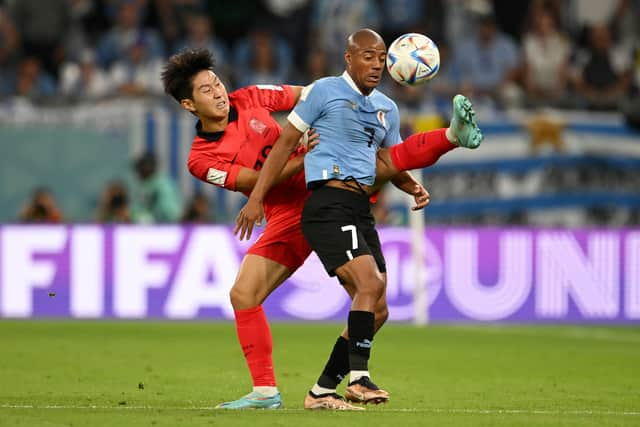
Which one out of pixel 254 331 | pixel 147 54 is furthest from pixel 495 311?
pixel 254 331

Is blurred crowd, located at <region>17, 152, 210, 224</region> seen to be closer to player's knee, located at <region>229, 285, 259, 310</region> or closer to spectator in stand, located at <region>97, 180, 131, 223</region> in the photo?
spectator in stand, located at <region>97, 180, 131, 223</region>

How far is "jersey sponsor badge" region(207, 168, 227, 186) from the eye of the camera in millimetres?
7855

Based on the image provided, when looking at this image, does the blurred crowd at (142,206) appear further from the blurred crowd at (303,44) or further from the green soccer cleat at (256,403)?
the green soccer cleat at (256,403)

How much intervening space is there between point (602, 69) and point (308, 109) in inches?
468

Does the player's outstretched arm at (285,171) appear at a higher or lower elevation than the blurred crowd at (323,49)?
lower

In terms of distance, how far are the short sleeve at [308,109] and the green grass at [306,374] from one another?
5.35 ft

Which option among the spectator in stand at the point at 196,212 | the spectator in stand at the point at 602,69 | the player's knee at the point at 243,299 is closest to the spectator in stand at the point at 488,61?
the spectator in stand at the point at 602,69

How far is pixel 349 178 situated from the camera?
7.65 meters

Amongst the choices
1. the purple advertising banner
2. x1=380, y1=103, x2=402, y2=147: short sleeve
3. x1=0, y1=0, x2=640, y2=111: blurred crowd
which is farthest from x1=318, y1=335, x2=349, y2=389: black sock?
x1=0, y1=0, x2=640, y2=111: blurred crowd

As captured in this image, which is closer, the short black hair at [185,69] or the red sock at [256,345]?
the red sock at [256,345]

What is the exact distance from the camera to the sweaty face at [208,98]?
793 cm

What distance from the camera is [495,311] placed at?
52.9 feet

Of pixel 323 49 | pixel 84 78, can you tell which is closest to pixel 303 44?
pixel 323 49

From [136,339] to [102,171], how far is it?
13.2 feet
